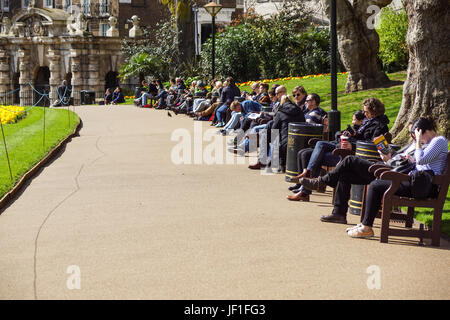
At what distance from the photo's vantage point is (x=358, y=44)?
20922mm

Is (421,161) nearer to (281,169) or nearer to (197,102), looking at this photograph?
(281,169)

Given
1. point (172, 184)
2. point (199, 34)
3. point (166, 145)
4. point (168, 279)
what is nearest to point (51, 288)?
point (168, 279)

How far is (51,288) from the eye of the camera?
20.4ft

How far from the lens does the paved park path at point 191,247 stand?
6199 millimetres

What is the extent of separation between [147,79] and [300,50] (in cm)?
839

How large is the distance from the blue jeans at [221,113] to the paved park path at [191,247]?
7.32 metres

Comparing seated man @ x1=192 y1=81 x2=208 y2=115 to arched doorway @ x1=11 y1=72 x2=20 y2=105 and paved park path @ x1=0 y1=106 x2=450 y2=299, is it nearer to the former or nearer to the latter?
paved park path @ x1=0 y1=106 x2=450 y2=299

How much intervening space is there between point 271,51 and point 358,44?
10104 millimetres

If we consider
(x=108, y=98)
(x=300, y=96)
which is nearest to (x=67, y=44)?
(x=108, y=98)

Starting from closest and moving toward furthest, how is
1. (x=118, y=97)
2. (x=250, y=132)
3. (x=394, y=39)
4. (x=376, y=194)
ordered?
1. (x=376, y=194)
2. (x=250, y=132)
3. (x=394, y=39)
4. (x=118, y=97)

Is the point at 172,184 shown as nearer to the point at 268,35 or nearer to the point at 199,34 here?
the point at 268,35

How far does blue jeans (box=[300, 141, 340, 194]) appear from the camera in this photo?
998 cm

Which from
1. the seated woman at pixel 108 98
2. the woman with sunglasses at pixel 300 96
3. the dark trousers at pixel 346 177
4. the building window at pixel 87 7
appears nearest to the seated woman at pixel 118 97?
the seated woman at pixel 108 98

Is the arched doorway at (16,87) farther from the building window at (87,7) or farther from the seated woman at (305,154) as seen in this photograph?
the seated woman at (305,154)
